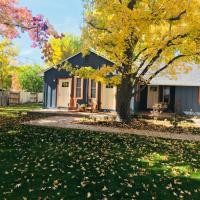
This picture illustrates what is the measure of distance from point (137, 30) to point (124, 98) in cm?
437

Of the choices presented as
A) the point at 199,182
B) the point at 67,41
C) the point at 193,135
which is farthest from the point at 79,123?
the point at 67,41

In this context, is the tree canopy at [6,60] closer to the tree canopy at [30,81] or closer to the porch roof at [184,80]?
the tree canopy at [30,81]

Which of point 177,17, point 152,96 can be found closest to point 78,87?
point 152,96

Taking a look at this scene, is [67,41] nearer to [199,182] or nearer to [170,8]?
[170,8]

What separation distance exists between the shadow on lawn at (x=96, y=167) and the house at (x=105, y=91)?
12.3m

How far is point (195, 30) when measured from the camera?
16031 millimetres

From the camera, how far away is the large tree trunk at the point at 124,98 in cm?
1844

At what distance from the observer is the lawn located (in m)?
6.75

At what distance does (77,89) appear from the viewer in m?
26.4

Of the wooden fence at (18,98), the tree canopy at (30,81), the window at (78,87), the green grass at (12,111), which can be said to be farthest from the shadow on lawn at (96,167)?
the tree canopy at (30,81)

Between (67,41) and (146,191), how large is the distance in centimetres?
5952

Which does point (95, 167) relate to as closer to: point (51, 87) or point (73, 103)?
point (73, 103)

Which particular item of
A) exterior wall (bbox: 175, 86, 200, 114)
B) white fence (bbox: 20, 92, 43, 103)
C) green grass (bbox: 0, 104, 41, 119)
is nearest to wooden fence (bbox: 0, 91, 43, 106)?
white fence (bbox: 20, 92, 43, 103)

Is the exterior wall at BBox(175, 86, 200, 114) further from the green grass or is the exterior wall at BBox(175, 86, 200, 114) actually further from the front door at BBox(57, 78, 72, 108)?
the green grass
